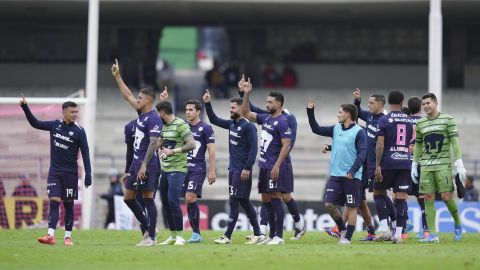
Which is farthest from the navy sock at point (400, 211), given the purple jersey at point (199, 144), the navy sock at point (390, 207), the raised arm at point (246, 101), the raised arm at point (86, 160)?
the raised arm at point (86, 160)

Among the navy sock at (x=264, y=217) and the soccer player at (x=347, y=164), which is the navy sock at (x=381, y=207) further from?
the navy sock at (x=264, y=217)

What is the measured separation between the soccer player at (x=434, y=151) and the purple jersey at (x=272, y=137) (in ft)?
7.11

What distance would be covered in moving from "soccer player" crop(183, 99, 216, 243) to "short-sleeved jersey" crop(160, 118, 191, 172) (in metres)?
0.62

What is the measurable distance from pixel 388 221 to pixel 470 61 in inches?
940

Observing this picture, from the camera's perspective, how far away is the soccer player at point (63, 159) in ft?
61.2

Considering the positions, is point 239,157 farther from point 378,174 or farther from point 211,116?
point 378,174

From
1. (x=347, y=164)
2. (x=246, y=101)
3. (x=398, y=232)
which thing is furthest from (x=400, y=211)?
(x=246, y=101)

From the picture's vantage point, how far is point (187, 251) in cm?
1714

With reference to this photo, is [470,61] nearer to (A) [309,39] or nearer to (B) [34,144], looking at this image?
(A) [309,39]

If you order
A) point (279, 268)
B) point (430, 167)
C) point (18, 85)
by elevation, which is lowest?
point (279, 268)

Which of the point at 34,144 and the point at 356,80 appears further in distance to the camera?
the point at 356,80

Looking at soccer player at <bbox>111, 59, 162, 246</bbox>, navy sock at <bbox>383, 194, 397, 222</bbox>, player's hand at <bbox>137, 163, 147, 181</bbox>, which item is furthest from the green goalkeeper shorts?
player's hand at <bbox>137, 163, 147, 181</bbox>

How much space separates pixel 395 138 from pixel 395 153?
0.25m

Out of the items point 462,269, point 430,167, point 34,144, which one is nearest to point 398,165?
point 430,167
